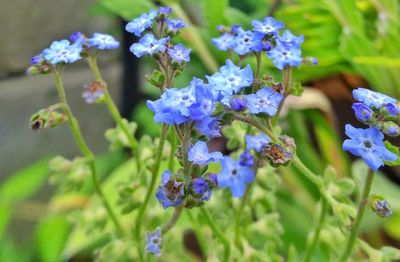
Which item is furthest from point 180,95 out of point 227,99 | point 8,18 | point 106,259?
point 8,18

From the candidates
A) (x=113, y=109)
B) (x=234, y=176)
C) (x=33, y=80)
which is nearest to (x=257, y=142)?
(x=234, y=176)

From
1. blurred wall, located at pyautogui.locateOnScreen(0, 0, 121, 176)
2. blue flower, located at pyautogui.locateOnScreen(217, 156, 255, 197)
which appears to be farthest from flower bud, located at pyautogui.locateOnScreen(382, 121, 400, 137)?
blurred wall, located at pyautogui.locateOnScreen(0, 0, 121, 176)

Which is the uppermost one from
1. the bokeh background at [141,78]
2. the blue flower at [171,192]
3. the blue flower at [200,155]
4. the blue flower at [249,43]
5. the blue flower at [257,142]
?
the blue flower at [249,43]

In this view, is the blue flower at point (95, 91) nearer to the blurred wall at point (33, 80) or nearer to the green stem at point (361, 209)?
the green stem at point (361, 209)

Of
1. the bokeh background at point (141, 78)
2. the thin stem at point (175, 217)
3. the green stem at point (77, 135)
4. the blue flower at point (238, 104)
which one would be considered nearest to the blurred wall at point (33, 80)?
the bokeh background at point (141, 78)

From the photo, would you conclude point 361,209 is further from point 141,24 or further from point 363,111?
point 141,24

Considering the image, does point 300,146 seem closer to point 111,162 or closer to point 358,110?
point 111,162

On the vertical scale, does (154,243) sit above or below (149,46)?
below
